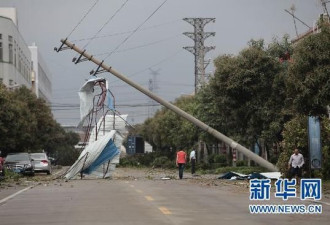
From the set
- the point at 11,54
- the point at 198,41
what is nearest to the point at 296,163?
the point at 198,41

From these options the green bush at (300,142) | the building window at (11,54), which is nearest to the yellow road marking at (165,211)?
the green bush at (300,142)

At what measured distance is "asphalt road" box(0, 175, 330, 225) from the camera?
13988 mm

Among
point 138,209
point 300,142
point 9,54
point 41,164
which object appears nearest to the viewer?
point 138,209

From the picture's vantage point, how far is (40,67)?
120312 millimetres

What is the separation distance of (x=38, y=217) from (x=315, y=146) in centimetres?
1482

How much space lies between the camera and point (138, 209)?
16344 millimetres

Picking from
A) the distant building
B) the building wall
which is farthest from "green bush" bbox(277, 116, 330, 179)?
the building wall

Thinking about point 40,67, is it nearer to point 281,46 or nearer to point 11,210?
point 281,46

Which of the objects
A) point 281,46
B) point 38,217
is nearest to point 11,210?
point 38,217

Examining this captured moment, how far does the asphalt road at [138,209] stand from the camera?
13988mm

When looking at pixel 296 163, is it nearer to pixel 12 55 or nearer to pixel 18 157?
pixel 18 157

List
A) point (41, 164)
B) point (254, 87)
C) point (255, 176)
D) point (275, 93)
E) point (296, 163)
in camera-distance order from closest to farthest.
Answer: point (296, 163) < point (255, 176) < point (254, 87) < point (275, 93) < point (41, 164)

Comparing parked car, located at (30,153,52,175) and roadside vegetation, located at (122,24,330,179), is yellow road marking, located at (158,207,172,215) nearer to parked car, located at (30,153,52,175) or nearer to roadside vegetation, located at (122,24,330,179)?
roadside vegetation, located at (122,24,330,179)

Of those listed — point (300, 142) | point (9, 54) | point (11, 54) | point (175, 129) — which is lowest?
point (300, 142)
